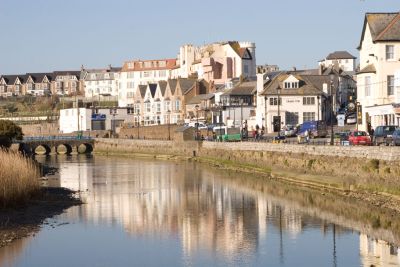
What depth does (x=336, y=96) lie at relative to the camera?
118 m

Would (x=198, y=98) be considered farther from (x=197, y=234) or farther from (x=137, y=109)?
(x=197, y=234)

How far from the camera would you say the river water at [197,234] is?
36.4 meters

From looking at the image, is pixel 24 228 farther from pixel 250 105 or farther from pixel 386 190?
pixel 250 105

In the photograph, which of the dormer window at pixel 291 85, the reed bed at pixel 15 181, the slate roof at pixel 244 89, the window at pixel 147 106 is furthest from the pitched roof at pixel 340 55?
the reed bed at pixel 15 181

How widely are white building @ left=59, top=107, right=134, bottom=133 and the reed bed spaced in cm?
11293

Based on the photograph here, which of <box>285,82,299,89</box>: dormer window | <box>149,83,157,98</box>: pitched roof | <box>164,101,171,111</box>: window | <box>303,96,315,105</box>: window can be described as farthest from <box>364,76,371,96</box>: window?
<box>149,83,157,98</box>: pitched roof

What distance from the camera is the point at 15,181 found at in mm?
47625

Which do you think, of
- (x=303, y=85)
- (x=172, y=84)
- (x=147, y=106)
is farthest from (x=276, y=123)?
(x=147, y=106)

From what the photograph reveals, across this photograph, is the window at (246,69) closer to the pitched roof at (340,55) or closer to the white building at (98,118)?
the white building at (98,118)

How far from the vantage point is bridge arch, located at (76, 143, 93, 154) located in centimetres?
14388

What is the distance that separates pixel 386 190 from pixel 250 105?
80316 mm

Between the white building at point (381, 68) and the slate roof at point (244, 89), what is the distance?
51180 millimetres

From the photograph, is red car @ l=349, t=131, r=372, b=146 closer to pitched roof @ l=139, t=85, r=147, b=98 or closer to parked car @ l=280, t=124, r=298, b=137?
parked car @ l=280, t=124, r=298, b=137

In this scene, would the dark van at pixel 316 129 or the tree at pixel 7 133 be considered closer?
the dark van at pixel 316 129
